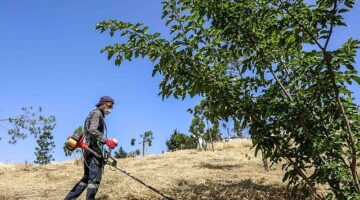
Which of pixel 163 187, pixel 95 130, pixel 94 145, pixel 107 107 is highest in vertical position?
pixel 107 107

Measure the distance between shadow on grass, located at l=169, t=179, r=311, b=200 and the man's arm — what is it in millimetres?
2925

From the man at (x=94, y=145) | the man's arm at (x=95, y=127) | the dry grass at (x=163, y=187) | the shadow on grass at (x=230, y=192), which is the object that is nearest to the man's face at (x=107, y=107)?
the man at (x=94, y=145)

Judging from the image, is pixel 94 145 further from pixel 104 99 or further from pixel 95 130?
pixel 104 99

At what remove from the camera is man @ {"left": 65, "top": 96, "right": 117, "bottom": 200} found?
684cm

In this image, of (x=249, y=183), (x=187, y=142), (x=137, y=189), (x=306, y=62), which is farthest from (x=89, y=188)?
(x=187, y=142)

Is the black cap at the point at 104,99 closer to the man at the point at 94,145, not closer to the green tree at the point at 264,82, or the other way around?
the man at the point at 94,145

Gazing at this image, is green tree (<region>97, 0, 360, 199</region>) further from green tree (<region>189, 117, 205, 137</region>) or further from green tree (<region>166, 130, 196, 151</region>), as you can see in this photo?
green tree (<region>166, 130, 196, 151</region>)

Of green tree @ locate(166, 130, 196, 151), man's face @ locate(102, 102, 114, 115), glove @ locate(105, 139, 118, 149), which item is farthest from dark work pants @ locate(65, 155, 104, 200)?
green tree @ locate(166, 130, 196, 151)

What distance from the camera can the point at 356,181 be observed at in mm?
4562

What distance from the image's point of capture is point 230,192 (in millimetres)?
9250

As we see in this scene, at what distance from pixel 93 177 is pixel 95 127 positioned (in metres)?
0.83

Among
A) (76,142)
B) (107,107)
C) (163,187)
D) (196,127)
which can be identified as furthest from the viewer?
(196,127)

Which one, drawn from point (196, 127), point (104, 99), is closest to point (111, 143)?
point (104, 99)

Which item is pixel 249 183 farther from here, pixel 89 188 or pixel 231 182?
pixel 89 188
